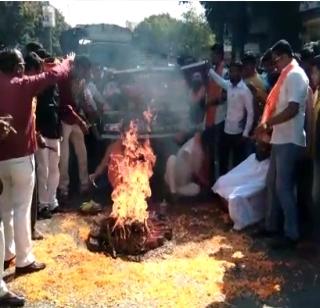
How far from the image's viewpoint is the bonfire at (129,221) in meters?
5.86

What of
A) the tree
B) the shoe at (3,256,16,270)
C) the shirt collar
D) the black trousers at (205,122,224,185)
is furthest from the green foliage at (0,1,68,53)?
the shoe at (3,256,16,270)

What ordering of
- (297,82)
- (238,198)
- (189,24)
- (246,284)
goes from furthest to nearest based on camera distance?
(189,24) → (238,198) → (297,82) → (246,284)

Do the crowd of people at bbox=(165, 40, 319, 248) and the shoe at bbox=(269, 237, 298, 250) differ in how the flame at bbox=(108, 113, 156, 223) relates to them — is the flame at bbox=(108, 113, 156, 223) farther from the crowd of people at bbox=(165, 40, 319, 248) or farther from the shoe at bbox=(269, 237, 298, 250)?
the shoe at bbox=(269, 237, 298, 250)

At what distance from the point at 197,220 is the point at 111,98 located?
127 inches

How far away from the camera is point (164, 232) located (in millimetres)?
6285

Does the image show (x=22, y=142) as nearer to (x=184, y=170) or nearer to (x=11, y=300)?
(x=11, y=300)

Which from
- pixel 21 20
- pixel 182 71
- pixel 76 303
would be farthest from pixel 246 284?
pixel 21 20

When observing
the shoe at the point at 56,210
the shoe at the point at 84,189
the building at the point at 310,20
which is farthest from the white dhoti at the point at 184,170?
the building at the point at 310,20

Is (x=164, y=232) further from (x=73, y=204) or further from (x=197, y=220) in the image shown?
(x=73, y=204)

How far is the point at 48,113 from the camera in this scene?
6.91 meters

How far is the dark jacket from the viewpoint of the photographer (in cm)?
688

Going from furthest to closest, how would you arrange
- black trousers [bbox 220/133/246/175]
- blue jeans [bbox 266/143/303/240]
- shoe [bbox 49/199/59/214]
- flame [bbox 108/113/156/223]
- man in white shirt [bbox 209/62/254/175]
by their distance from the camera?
1. black trousers [bbox 220/133/246/175]
2. man in white shirt [bbox 209/62/254/175]
3. shoe [bbox 49/199/59/214]
4. flame [bbox 108/113/156/223]
5. blue jeans [bbox 266/143/303/240]

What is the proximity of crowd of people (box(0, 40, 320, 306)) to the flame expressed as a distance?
39 centimetres

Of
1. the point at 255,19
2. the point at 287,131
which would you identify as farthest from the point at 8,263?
the point at 255,19
